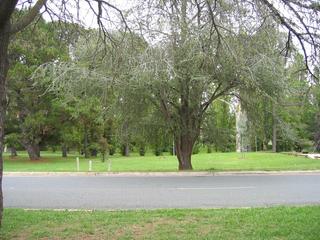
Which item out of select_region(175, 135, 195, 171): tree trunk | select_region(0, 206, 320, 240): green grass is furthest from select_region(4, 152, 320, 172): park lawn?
select_region(0, 206, 320, 240): green grass

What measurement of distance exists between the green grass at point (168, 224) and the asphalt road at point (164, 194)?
1.88 metres

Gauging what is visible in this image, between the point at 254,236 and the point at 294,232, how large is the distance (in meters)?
0.64

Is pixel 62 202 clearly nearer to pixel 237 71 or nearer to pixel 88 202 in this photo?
pixel 88 202

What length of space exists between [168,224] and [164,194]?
5.20 meters

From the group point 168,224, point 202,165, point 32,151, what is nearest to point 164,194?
point 168,224

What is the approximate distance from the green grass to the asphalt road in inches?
73.9

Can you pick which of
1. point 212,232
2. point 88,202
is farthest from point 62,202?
point 212,232

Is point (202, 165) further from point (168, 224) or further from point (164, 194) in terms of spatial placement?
point (168, 224)

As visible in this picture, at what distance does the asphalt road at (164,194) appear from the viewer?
11.3 m

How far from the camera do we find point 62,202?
11.8 m

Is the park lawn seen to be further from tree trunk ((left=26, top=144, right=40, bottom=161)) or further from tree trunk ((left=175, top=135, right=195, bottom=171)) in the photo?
tree trunk ((left=26, top=144, right=40, bottom=161))

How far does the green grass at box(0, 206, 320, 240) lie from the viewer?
23.4ft

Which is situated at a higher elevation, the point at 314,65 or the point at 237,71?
the point at 237,71

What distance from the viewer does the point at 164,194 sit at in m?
13.1
